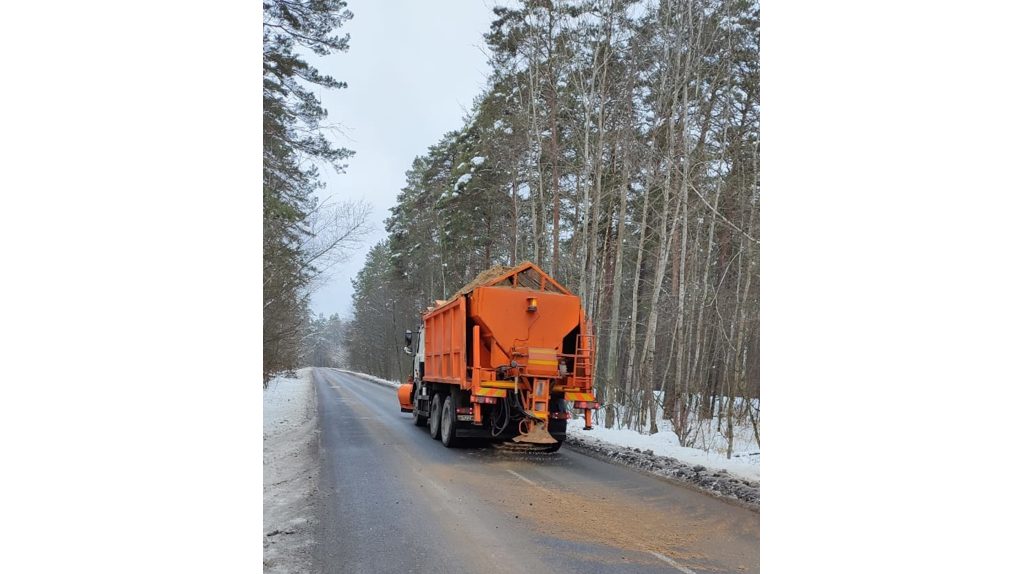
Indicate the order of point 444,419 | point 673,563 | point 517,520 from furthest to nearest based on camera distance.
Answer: point 444,419, point 517,520, point 673,563

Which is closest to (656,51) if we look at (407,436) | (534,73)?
(534,73)

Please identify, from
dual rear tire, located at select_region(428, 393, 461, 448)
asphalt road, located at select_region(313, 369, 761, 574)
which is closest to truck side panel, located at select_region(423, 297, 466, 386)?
dual rear tire, located at select_region(428, 393, 461, 448)

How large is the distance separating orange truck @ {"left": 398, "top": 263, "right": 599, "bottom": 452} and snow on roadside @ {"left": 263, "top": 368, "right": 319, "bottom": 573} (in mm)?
2687

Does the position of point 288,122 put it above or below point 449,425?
above

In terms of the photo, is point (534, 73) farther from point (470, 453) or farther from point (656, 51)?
point (470, 453)

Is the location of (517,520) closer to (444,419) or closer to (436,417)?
(444,419)

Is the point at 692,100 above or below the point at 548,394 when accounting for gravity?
above

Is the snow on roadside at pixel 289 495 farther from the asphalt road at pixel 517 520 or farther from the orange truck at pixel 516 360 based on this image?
the orange truck at pixel 516 360

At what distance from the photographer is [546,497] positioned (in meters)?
7.46

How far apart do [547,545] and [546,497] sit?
2.03 meters

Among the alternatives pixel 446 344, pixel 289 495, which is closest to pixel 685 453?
pixel 446 344

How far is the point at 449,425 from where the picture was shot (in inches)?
466

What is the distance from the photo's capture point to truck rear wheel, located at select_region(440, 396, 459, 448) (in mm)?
11734

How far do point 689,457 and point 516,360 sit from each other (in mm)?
3078
